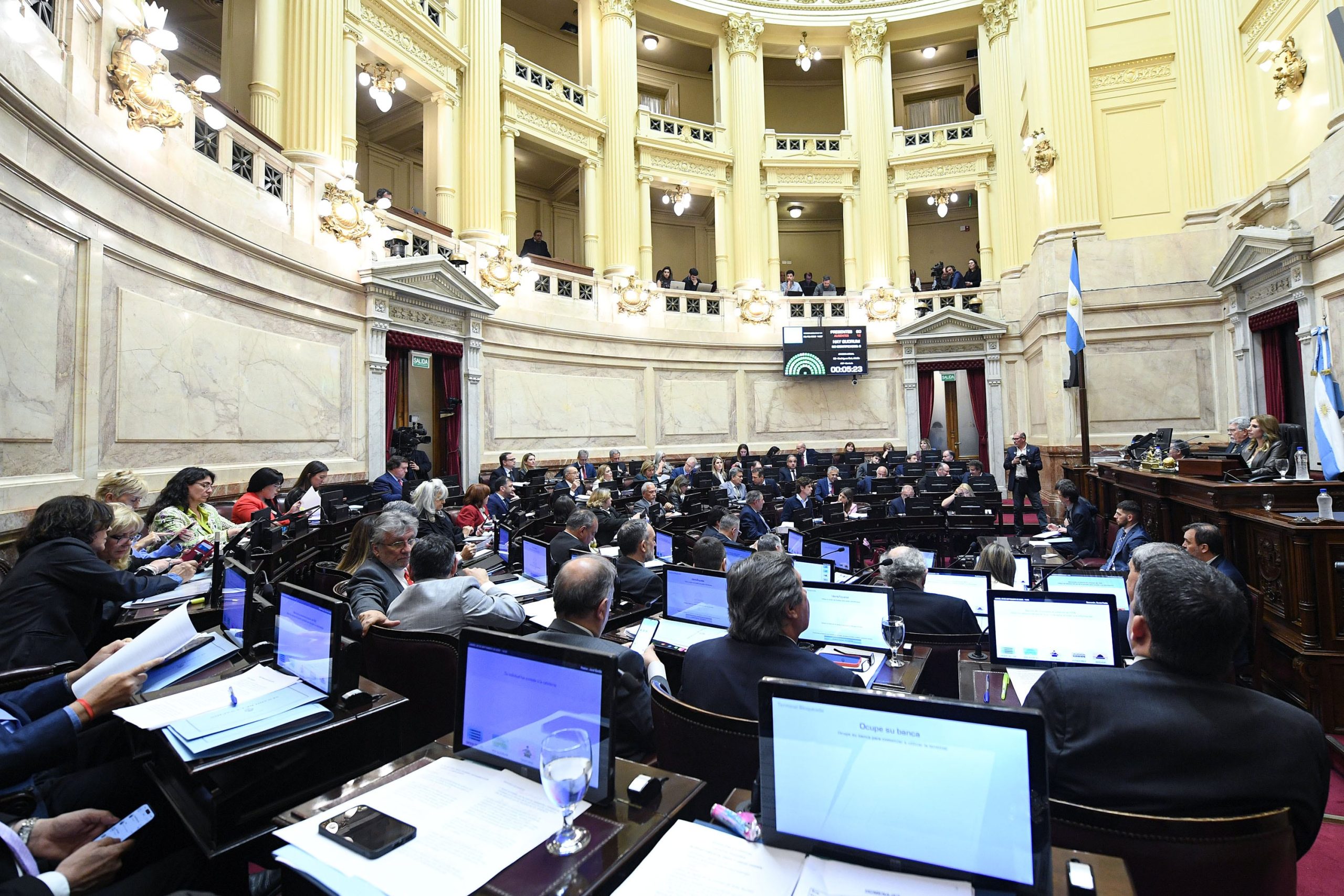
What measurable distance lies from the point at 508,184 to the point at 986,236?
1152 cm

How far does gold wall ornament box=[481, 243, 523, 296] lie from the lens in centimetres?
1208

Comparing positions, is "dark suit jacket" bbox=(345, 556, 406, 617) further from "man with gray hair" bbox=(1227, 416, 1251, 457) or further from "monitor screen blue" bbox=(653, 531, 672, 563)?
"man with gray hair" bbox=(1227, 416, 1251, 457)

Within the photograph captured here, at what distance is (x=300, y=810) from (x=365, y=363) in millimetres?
9110

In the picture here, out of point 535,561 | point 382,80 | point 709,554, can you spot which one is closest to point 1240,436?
point 709,554

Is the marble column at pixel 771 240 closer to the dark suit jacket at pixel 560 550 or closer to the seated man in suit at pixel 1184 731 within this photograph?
the dark suit jacket at pixel 560 550

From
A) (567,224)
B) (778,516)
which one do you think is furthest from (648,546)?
(567,224)

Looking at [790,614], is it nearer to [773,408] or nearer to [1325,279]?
[1325,279]

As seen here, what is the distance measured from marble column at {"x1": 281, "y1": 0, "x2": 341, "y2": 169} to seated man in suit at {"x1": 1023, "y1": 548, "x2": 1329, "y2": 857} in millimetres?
10221

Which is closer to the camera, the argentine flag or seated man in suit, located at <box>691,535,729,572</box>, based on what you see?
seated man in suit, located at <box>691,535,729,572</box>

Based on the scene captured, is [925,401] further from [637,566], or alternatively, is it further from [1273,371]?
[637,566]

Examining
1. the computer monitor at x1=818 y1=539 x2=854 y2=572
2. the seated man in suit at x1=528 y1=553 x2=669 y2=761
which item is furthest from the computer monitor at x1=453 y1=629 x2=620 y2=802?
the computer monitor at x1=818 y1=539 x2=854 y2=572

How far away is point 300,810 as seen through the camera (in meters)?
1.44

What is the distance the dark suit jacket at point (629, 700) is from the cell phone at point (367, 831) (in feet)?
2.26

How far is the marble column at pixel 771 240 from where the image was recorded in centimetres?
1662
